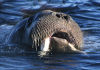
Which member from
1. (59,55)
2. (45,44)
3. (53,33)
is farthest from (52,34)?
(59,55)

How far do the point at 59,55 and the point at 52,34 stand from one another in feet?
2.01

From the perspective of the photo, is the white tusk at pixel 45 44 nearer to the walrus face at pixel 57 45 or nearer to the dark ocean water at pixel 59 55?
the walrus face at pixel 57 45

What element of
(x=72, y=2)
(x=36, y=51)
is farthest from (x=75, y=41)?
(x=72, y=2)

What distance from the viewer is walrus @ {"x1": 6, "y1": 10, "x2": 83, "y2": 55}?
591cm

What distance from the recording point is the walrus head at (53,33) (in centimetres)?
591

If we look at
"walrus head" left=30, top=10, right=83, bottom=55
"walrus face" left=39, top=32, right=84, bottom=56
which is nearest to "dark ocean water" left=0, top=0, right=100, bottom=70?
"walrus face" left=39, top=32, right=84, bottom=56

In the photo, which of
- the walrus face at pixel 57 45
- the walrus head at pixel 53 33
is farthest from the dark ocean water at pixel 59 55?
the walrus head at pixel 53 33

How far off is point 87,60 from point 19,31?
4.60 ft

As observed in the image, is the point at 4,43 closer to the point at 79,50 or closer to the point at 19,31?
the point at 19,31

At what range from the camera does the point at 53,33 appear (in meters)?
5.96

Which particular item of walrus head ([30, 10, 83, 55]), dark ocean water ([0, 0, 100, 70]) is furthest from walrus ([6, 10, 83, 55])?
dark ocean water ([0, 0, 100, 70])

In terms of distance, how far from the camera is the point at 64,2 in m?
12.1

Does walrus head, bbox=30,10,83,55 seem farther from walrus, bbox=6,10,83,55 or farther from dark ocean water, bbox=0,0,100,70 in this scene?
dark ocean water, bbox=0,0,100,70

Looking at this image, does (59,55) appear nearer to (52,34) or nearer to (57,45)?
(57,45)
